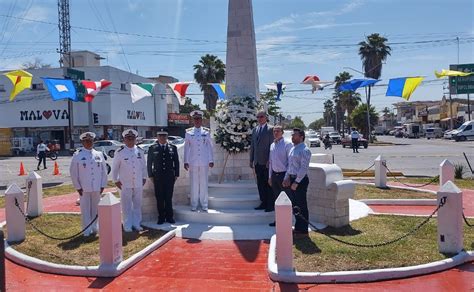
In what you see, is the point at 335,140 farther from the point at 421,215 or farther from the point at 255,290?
the point at 255,290

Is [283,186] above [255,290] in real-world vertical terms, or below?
above

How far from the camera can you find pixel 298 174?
736 cm

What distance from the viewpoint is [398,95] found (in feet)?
43.8

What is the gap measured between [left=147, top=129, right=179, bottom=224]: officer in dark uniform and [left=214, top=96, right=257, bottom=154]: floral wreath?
2.13m

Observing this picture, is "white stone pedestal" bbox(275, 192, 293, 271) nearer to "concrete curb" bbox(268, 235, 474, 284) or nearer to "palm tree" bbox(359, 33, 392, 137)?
"concrete curb" bbox(268, 235, 474, 284)

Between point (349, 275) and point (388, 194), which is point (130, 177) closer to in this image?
point (349, 275)

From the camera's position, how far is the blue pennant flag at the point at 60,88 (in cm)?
1312

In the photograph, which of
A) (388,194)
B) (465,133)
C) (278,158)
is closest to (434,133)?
(465,133)

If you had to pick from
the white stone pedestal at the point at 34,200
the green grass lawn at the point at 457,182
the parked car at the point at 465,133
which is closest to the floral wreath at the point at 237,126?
the white stone pedestal at the point at 34,200

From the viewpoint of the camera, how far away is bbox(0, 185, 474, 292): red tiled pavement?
5543mm

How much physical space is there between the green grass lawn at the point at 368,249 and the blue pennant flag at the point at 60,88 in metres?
8.76

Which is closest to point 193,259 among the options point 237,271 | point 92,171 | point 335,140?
point 237,271

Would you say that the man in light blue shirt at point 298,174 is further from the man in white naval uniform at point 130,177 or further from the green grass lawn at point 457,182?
the green grass lawn at point 457,182

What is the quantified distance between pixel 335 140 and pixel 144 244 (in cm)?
4831
